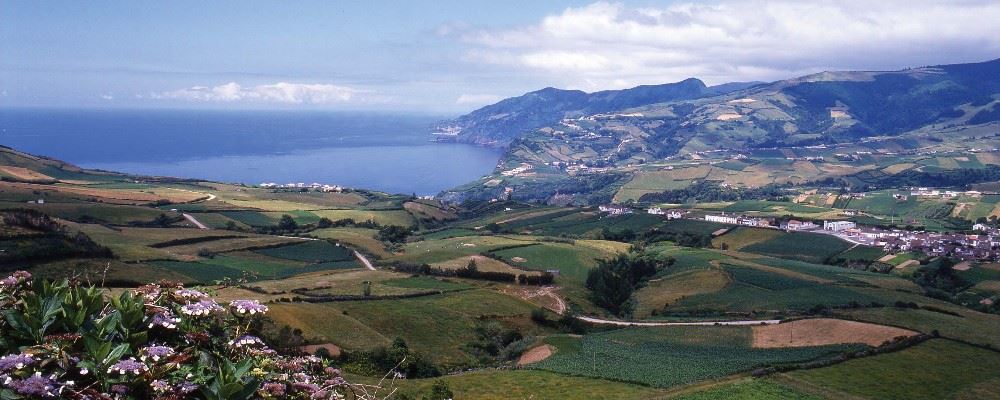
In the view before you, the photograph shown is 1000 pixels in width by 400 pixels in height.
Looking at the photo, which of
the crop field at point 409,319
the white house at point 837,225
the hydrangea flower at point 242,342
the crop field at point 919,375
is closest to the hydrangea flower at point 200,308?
the hydrangea flower at point 242,342

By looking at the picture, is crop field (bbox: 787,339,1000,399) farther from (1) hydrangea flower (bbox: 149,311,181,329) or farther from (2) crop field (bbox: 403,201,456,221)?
(2) crop field (bbox: 403,201,456,221)

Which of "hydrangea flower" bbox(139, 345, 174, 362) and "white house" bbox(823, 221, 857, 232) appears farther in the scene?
"white house" bbox(823, 221, 857, 232)

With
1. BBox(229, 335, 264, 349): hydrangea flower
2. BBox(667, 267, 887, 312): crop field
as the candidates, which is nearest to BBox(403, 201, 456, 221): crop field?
BBox(667, 267, 887, 312): crop field

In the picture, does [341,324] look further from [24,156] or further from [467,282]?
[24,156]

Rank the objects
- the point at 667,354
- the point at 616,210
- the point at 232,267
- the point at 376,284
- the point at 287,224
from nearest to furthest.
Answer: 1. the point at 667,354
2. the point at 376,284
3. the point at 232,267
4. the point at 287,224
5. the point at 616,210

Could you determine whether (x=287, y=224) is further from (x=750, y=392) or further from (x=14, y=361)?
(x=14, y=361)

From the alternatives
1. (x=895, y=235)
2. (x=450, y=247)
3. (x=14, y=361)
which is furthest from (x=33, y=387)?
(x=895, y=235)

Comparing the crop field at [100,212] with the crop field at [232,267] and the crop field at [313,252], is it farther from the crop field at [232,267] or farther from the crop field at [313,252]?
the crop field at [232,267]
